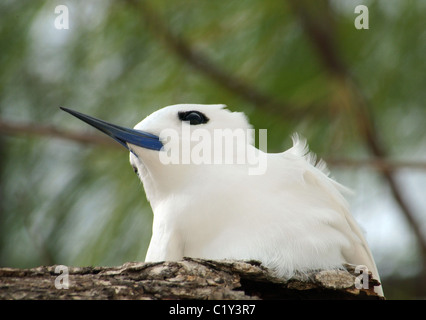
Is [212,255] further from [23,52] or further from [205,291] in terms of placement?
[23,52]

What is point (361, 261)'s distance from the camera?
314 cm

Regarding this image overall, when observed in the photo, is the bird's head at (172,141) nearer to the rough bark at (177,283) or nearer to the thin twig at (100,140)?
the thin twig at (100,140)

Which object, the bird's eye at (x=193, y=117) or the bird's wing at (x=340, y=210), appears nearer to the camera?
the bird's wing at (x=340, y=210)

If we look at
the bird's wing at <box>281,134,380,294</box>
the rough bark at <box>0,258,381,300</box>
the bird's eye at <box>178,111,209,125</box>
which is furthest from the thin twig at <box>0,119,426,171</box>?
the rough bark at <box>0,258,381,300</box>

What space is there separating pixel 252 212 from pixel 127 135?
2.32 feet

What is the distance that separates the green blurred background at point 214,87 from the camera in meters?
4.00

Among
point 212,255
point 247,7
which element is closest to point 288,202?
point 212,255

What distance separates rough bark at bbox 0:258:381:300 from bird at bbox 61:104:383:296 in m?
0.17

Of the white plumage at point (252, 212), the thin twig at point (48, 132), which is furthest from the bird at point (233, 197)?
the thin twig at point (48, 132)

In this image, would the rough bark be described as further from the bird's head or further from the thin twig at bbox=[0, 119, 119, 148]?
the thin twig at bbox=[0, 119, 119, 148]

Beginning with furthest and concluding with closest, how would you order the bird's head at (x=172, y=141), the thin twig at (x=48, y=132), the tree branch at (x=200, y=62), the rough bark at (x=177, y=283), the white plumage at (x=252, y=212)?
the tree branch at (x=200, y=62)
the thin twig at (x=48, y=132)
the bird's head at (x=172, y=141)
the white plumage at (x=252, y=212)
the rough bark at (x=177, y=283)

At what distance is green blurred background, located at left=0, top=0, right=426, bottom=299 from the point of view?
400 centimetres

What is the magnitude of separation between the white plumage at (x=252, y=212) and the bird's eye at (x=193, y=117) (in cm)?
2

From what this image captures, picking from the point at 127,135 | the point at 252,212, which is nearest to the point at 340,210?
the point at 252,212
